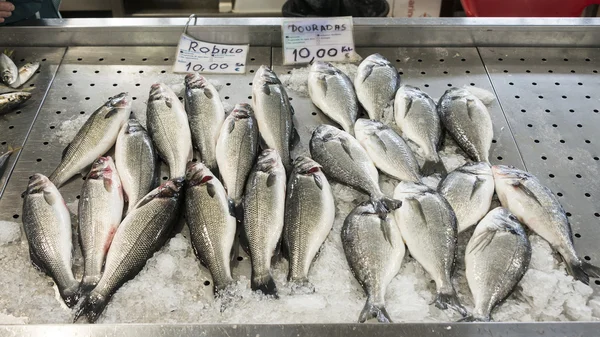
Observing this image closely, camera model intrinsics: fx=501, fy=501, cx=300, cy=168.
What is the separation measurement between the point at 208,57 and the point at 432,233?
4.68 ft

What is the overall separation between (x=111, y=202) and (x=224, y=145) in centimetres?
45

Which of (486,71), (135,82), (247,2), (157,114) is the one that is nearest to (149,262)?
(157,114)

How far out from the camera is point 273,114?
6.64 feet

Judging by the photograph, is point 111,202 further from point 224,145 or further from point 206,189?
point 224,145

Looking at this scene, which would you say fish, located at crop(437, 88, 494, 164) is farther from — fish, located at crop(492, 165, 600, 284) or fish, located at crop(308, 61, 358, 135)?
fish, located at crop(308, 61, 358, 135)

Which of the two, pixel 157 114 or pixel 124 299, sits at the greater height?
pixel 157 114

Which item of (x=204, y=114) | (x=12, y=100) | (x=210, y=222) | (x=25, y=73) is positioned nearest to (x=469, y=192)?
(x=210, y=222)

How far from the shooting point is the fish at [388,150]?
1856mm

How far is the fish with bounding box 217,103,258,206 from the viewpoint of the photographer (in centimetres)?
180

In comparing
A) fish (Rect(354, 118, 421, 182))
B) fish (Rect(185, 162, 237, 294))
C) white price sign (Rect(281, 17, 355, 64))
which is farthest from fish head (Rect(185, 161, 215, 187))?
white price sign (Rect(281, 17, 355, 64))

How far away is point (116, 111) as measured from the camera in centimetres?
204

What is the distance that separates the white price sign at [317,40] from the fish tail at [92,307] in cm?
142

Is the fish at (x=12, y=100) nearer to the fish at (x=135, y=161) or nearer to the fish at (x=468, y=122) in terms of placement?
the fish at (x=135, y=161)

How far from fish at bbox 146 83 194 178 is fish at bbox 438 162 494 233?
0.97 m
